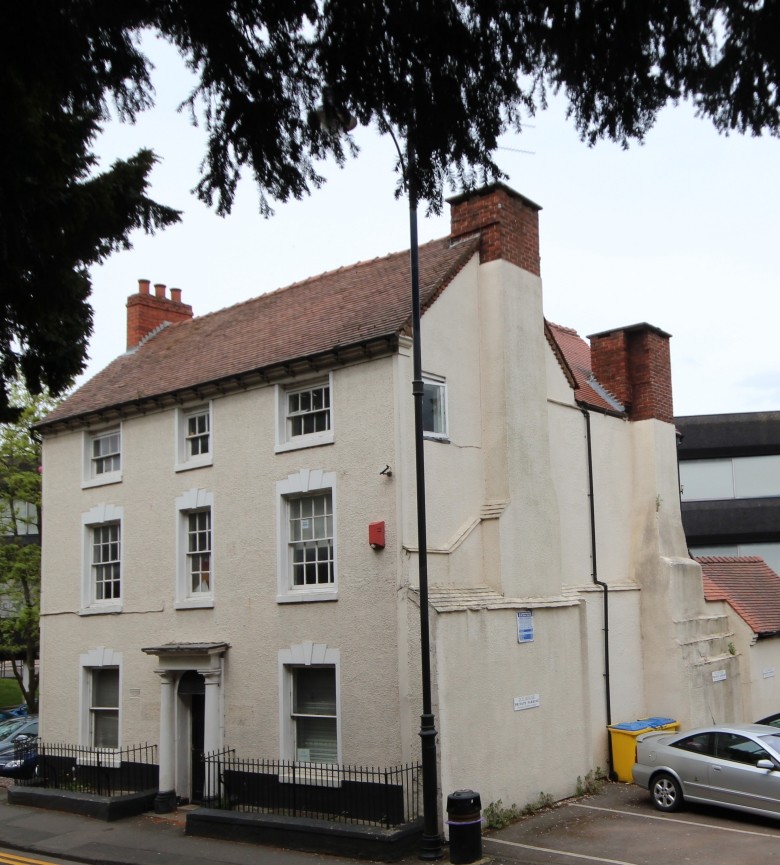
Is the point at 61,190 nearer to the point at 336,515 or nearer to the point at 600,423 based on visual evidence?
the point at 336,515

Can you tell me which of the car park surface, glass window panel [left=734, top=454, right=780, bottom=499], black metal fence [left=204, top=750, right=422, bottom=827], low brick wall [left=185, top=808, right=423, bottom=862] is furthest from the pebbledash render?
glass window panel [left=734, top=454, right=780, bottom=499]

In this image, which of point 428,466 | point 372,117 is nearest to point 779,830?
point 428,466

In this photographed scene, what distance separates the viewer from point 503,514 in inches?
698

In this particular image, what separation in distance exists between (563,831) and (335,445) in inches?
290

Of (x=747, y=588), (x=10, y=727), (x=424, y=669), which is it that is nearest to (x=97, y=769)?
(x=10, y=727)

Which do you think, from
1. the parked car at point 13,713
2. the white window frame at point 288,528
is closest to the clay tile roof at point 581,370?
the white window frame at point 288,528

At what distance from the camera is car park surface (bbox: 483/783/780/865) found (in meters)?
14.2

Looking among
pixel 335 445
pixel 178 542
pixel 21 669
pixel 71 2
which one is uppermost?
pixel 71 2

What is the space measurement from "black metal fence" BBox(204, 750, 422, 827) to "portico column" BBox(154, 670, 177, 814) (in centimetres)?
119

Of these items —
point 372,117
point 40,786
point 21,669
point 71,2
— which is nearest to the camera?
point 71,2

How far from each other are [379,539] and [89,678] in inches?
344

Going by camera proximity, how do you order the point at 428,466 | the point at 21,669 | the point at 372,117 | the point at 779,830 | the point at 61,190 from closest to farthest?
the point at 372,117
the point at 61,190
the point at 779,830
the point at 428,466
the point at 21,669

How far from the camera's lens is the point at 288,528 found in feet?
60.0

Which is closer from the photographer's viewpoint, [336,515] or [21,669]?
[336,515]
